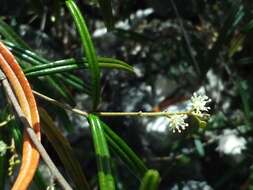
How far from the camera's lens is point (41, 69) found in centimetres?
80

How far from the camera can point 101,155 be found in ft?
2.22

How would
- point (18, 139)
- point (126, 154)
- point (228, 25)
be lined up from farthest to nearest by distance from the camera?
point (228, 25) < point (18, 139) < point (126, 154)

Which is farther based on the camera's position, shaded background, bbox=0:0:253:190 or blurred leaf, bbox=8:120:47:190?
shaded background, bbox=0:0:253:190

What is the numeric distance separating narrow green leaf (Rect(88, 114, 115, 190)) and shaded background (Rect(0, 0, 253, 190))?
0.64 m

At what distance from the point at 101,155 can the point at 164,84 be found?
3.67 feet

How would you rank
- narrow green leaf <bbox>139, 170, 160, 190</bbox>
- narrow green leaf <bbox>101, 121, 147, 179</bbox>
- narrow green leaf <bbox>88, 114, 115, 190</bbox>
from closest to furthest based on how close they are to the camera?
narrow green leaf <bbox>139, 170, 160, 190</bbox> → narrow green leaf <bbox>88, 114, 115, 190</bbox> → narrow green leaf <bbox>101, 121, 147, 179</bbox>

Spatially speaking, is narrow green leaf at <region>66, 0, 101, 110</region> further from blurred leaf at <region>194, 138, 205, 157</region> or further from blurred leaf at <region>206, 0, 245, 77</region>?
blurred leaf at <region>194, 138, 205, 157</region>

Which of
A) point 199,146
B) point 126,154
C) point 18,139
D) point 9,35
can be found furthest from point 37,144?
point 199,146

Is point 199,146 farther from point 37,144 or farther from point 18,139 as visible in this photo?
point 37,144

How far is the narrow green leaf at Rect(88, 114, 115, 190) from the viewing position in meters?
0.63

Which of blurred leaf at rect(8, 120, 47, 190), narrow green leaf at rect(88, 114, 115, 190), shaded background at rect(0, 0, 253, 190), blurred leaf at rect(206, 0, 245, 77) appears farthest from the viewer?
shaded background at rect(0, 0, 253, 190)

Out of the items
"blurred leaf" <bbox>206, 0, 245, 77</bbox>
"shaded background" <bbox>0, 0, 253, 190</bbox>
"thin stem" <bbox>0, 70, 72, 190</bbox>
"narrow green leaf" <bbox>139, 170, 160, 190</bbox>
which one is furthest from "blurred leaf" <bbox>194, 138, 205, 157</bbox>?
"narrow green leaf" <bbox>139, 170, 160, 190</bbox>

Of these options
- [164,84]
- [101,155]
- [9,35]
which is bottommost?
[101,155]

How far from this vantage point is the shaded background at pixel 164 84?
145 centimetres
